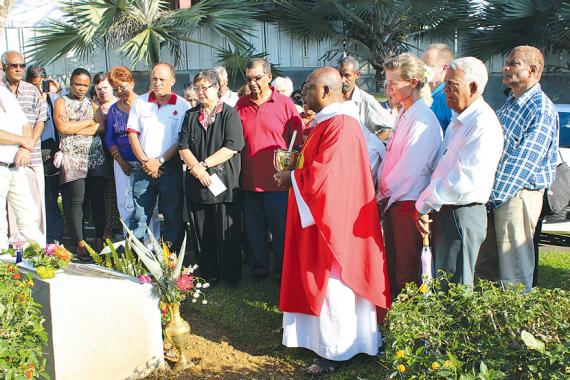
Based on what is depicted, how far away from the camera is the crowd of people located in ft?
14.1

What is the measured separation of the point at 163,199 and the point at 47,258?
8.24 ft

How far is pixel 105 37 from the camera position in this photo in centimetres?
1203

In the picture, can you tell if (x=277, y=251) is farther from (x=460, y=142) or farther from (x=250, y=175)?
(x=460, y=142)

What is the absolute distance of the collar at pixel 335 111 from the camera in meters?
4.52

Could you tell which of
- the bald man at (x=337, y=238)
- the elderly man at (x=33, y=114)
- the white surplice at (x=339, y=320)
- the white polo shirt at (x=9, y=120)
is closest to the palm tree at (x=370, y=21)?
the elderly man at (x=33, y=114)

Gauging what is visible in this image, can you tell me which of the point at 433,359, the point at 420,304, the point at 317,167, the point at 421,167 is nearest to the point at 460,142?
the point at 421,167

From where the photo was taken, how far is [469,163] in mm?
4129

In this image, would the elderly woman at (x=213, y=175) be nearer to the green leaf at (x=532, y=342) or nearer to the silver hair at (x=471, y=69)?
the silver hair at (x=471, y=69)

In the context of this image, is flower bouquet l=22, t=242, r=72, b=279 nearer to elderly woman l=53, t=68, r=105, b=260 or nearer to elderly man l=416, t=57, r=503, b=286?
elderly man l=416, t=57, r=503, b=286

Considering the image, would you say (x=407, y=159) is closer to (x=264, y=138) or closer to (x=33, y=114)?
(x=264, y=138)

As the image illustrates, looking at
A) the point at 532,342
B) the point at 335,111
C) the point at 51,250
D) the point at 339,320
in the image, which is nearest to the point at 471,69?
the point at 335,111

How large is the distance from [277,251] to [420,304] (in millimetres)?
3207

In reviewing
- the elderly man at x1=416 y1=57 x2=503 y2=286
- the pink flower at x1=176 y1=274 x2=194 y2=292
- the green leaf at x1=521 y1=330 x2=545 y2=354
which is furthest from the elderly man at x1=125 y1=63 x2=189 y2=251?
the green leaf at x1=521 y1=330 x2=545 y2=354

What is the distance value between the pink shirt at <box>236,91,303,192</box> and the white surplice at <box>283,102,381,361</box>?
5.50ft
